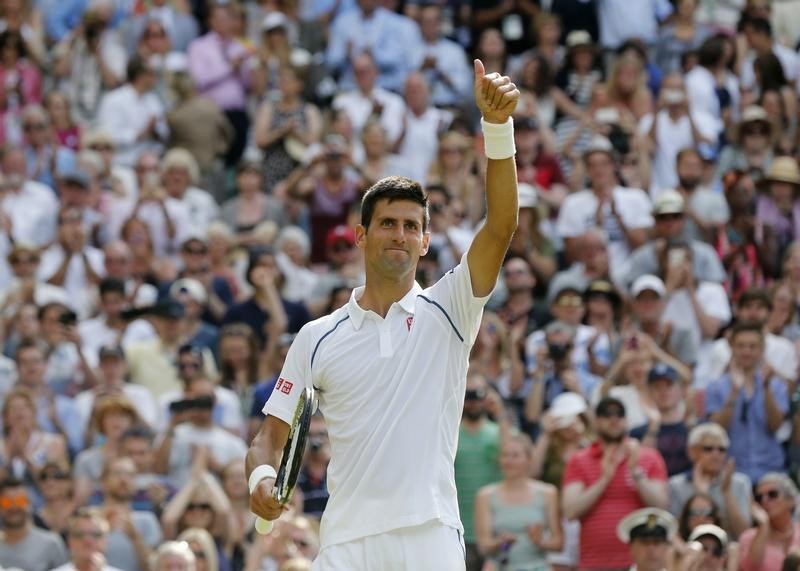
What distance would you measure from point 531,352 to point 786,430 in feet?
6.69

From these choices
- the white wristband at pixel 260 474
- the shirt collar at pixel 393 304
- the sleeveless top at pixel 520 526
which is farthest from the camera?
the sleeveless top at pixel 520 526

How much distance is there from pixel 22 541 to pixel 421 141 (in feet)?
23.5

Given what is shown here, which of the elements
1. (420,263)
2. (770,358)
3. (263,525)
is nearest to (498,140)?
(263,525)

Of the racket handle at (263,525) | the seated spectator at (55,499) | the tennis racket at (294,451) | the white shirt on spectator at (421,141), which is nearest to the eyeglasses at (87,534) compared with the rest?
the seated spectator at (55,499)

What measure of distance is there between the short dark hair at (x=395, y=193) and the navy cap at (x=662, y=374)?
689cm

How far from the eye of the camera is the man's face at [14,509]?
13.1 meters

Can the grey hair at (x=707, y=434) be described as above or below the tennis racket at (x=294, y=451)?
below

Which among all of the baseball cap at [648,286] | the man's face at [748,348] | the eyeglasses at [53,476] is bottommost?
the eyeglasses at [53,476]

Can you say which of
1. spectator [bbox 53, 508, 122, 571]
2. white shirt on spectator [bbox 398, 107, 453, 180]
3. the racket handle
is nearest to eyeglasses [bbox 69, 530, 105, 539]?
spectator [bbox 53, 508, 122, 571]

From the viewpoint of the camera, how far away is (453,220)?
56.0 feet

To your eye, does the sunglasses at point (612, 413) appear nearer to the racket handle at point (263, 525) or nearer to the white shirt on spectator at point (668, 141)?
the white shirt on spectator at point (668, 141)

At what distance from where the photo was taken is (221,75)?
2022 cm

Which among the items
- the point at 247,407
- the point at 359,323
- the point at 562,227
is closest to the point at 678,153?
the point at 562,227

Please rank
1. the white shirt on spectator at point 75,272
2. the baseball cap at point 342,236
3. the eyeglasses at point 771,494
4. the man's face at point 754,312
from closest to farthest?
the eyeglasses at point 771,494
the man's face at point 754,312
the baseball cap at point 342,236
the white shirt on spectator at point 75,272
